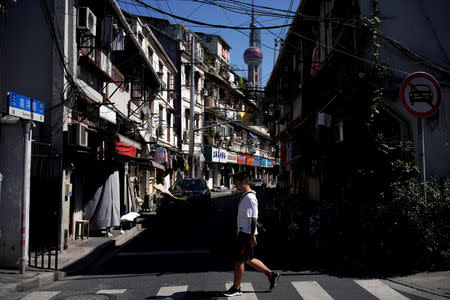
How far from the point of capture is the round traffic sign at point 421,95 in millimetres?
7176

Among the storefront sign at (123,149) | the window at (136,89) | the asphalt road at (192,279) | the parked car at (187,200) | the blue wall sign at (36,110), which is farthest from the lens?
the window at (136,89)

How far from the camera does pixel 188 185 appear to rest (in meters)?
18.6

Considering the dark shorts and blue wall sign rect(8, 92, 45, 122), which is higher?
blue wall sign rect(8, 92, 45, 122)

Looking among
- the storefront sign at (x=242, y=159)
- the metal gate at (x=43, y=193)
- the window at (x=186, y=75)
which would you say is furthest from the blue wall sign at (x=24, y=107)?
the storefront sign at (x=242, y=159)

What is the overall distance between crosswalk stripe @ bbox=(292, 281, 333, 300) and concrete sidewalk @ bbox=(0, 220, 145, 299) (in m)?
4.76

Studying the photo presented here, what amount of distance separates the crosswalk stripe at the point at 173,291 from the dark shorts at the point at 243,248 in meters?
1.13

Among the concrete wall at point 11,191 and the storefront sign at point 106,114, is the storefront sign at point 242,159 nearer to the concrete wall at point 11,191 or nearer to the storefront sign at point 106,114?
the storefront sign at point 106,114

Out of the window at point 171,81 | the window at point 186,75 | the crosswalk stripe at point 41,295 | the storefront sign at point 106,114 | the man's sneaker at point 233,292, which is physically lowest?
the crosswalk stripe at point 41,295

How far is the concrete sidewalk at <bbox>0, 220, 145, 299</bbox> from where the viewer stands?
6.42m

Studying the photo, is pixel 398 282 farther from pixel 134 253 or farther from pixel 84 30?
pixel 84 30

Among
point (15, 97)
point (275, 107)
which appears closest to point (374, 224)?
point (15, 97)

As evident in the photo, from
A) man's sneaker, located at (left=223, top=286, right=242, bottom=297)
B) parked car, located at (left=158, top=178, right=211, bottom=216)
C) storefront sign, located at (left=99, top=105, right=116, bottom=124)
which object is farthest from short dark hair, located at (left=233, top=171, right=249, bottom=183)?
parked car, located at (left=158, top=178, right=211, bottom=216)

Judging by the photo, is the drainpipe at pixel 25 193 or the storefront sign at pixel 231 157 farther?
the storefront sign at pixel 231 157

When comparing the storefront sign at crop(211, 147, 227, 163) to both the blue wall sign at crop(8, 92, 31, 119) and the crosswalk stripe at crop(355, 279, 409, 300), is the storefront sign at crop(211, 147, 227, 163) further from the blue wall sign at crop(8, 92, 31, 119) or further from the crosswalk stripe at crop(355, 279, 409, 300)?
the crosswalk stripe at crop(355, 279, 409, 300)
